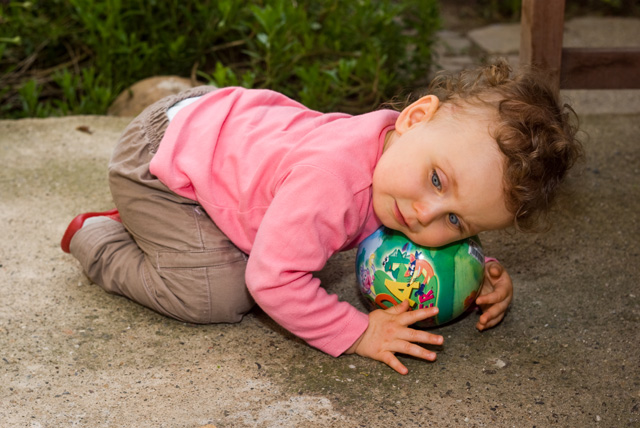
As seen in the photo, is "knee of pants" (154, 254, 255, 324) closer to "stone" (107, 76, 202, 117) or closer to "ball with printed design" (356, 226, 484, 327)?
"ball with printed design" (356, 226, 484, 327)

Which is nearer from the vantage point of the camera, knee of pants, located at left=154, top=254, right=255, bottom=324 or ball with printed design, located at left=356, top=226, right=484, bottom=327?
ball with printed design, located at left=356, top=226, right=484, bottom=327

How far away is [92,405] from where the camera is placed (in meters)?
1.80

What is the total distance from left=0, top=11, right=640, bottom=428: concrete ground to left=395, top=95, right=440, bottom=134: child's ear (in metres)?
0.63

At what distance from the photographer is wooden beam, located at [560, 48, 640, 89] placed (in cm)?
293

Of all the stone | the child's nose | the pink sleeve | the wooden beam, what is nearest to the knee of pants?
the pink sleeve

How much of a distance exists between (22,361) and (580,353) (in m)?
1.53

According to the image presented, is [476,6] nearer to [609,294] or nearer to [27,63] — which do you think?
[27,63]

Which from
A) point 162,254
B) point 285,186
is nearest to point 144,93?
point 162,254

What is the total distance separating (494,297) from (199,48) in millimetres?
2511

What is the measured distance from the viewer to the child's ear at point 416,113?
193 cm

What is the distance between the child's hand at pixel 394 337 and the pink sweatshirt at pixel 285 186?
44 mm

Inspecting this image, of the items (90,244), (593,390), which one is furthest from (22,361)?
(593,390)

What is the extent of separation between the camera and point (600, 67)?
2.96 meters

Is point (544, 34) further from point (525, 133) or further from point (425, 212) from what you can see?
point (425, 212)
